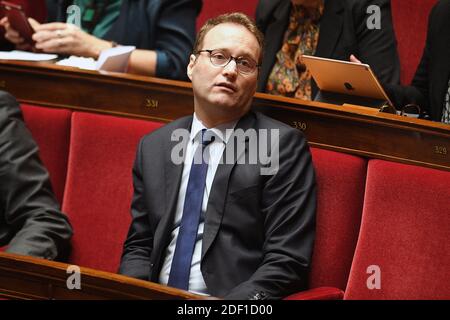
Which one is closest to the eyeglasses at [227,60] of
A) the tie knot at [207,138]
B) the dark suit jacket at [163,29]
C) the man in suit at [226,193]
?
the man in suit at [226,193]

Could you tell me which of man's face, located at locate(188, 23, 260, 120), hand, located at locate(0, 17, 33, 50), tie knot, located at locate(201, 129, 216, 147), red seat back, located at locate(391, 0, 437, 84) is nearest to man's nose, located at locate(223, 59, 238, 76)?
man's face, located at locate(188, 23, 260, 120)

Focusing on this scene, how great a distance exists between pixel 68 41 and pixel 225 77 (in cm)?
57

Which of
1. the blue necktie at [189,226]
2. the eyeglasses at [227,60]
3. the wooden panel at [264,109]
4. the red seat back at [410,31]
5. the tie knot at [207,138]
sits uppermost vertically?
the red seat back at [410,31]

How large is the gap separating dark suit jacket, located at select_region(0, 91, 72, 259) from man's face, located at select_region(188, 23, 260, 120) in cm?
32

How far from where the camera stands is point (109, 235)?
146 centimetres

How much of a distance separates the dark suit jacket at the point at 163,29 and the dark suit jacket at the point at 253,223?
1.64 ft

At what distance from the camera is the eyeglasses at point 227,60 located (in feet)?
4.10

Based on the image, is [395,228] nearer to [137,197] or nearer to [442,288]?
[442,288]

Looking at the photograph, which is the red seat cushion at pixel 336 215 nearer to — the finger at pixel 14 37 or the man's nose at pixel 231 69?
the man's nose at pixel 231 69

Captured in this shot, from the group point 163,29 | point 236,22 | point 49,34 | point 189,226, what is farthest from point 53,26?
point 189,226

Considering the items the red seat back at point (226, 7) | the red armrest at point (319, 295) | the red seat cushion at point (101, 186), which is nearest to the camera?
the red armrest at point (319, 295)

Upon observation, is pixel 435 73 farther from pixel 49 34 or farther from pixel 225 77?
pixel 49 34

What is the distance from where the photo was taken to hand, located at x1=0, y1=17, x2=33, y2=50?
1719mm
